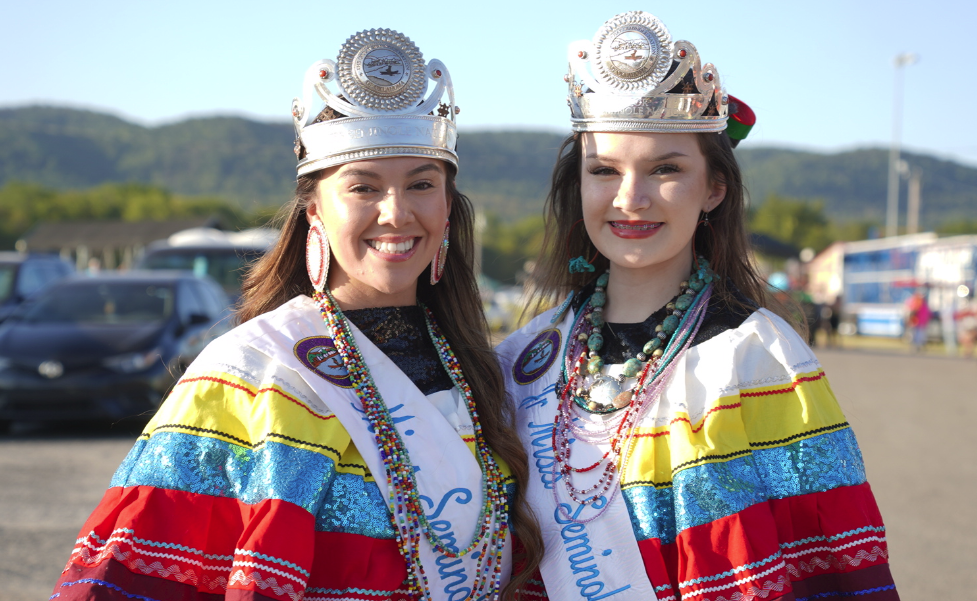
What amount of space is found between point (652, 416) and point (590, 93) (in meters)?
0.93

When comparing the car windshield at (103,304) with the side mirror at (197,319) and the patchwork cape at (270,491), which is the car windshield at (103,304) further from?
the patchwork cape at (270,491)

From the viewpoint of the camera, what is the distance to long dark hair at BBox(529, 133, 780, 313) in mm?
2500

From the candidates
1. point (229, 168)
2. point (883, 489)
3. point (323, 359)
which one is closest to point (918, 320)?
point (883, 489)

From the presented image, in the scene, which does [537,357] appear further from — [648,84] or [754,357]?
[648,84]

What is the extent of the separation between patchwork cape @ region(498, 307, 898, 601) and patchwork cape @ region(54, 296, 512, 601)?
0.96 feet

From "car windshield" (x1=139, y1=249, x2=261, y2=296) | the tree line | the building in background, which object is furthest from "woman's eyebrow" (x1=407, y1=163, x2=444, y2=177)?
the tree line

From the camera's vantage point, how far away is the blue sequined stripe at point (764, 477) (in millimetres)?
2037

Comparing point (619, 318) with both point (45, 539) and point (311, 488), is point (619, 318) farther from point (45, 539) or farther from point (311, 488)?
point (45, 539)

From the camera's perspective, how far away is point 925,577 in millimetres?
4688

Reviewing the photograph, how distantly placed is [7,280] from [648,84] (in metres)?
10.2

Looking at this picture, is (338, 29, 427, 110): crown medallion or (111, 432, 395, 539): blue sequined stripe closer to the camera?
(111, 432, 395, 539): blue sequined stripe

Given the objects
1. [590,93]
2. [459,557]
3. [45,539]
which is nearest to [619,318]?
[590,93]

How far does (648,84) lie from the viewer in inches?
93.7

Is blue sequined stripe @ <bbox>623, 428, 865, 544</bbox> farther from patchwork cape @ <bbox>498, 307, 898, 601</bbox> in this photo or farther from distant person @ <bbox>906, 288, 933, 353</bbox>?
distant person @ <bbox>906, 288, 933, 353</bbox>
